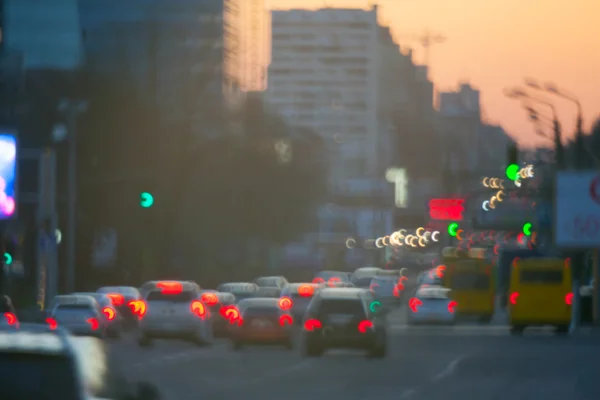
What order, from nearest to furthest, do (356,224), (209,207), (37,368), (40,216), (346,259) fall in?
(37,368), (40,216), (209,207), (346,259), (356,224)

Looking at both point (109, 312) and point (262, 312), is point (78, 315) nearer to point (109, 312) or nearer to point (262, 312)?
point (109, 312)

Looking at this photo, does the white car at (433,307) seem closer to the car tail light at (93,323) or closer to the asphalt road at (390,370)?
the asphalt road at (390,370)

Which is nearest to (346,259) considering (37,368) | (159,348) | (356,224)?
(356,224)

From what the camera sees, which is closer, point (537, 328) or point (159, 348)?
point (159, 348)

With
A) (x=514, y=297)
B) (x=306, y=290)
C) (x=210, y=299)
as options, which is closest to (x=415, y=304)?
(x=306, y=290)

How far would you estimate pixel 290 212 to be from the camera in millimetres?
97250

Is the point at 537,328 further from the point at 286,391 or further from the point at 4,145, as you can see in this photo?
the point at 286,391

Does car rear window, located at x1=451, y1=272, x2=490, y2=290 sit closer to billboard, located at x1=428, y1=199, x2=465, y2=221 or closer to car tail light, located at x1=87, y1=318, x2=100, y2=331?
car tail light, located at x1=87, y1=318, x2=100, y2=331

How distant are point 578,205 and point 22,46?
120684 millimetres

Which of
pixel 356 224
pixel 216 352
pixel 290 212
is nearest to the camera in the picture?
pixel 216 352

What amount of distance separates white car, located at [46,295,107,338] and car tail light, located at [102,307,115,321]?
2.21 metres

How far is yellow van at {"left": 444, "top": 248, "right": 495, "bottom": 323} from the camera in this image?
6175cm

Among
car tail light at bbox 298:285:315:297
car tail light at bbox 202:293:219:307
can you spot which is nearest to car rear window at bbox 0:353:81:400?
car tail light at bbox 202:293:219:307

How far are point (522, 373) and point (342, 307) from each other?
6730 mm
